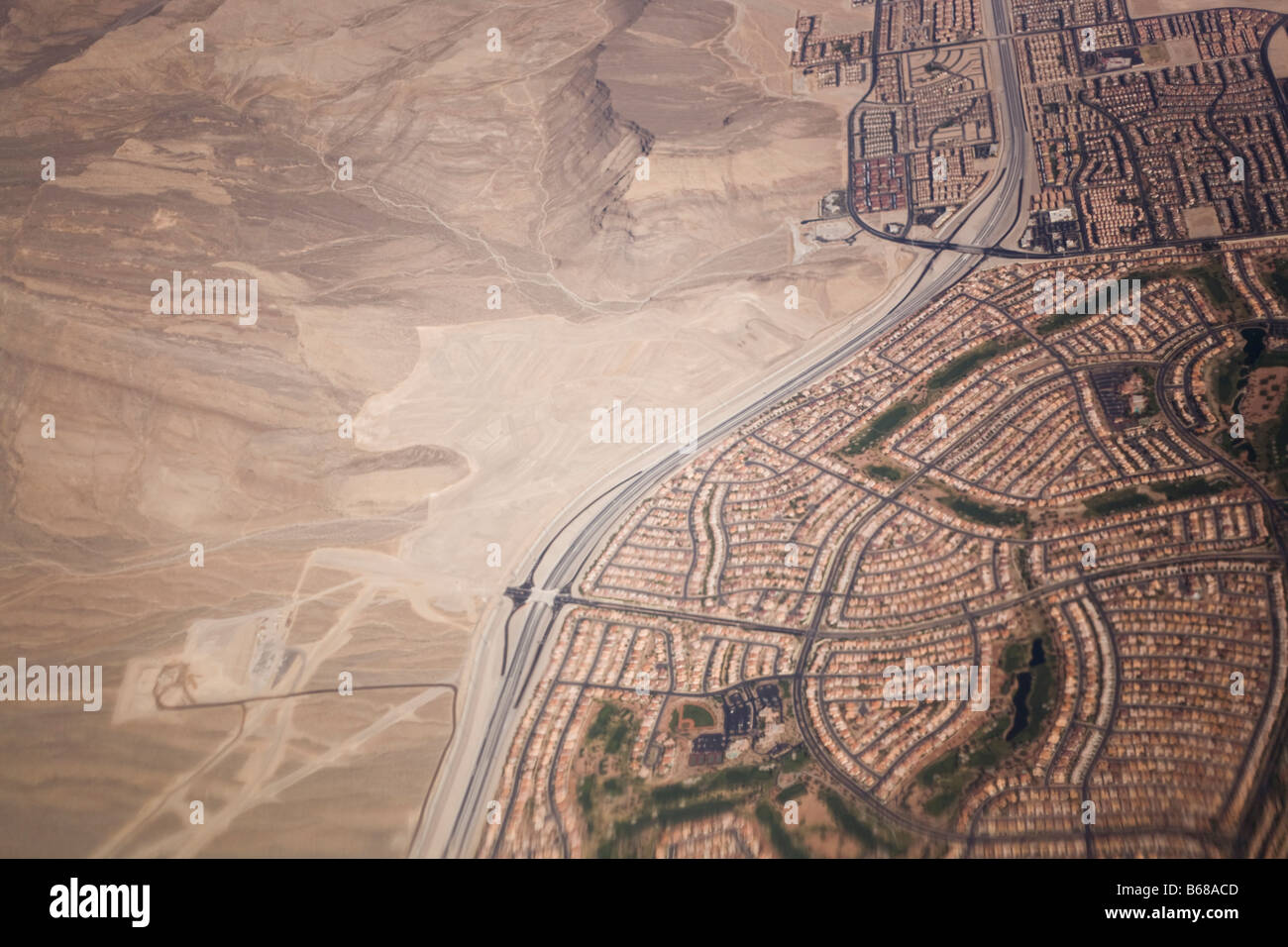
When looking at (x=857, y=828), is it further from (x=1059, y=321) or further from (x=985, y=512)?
(x=1059, y=321)

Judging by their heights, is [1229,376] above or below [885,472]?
above

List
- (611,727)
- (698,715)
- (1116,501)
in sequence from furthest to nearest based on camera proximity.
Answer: (1116,501), (611,727), (698,715)

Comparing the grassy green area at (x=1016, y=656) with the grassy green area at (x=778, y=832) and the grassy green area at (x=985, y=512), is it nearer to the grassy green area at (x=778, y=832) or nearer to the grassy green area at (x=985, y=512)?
the grassy green area at (x=985, y=512)

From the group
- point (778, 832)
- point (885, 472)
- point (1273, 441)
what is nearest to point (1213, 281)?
point (1273, 441)

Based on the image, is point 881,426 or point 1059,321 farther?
point 1059,321

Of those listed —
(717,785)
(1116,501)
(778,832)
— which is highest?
(1116,501)

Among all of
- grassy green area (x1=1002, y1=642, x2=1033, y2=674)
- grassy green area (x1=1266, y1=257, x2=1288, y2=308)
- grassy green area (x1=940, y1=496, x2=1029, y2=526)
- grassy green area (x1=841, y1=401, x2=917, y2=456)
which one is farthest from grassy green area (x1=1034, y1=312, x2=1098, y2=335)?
grassy green area (x1=1002, y1=642, x2=1033, y2=674)
